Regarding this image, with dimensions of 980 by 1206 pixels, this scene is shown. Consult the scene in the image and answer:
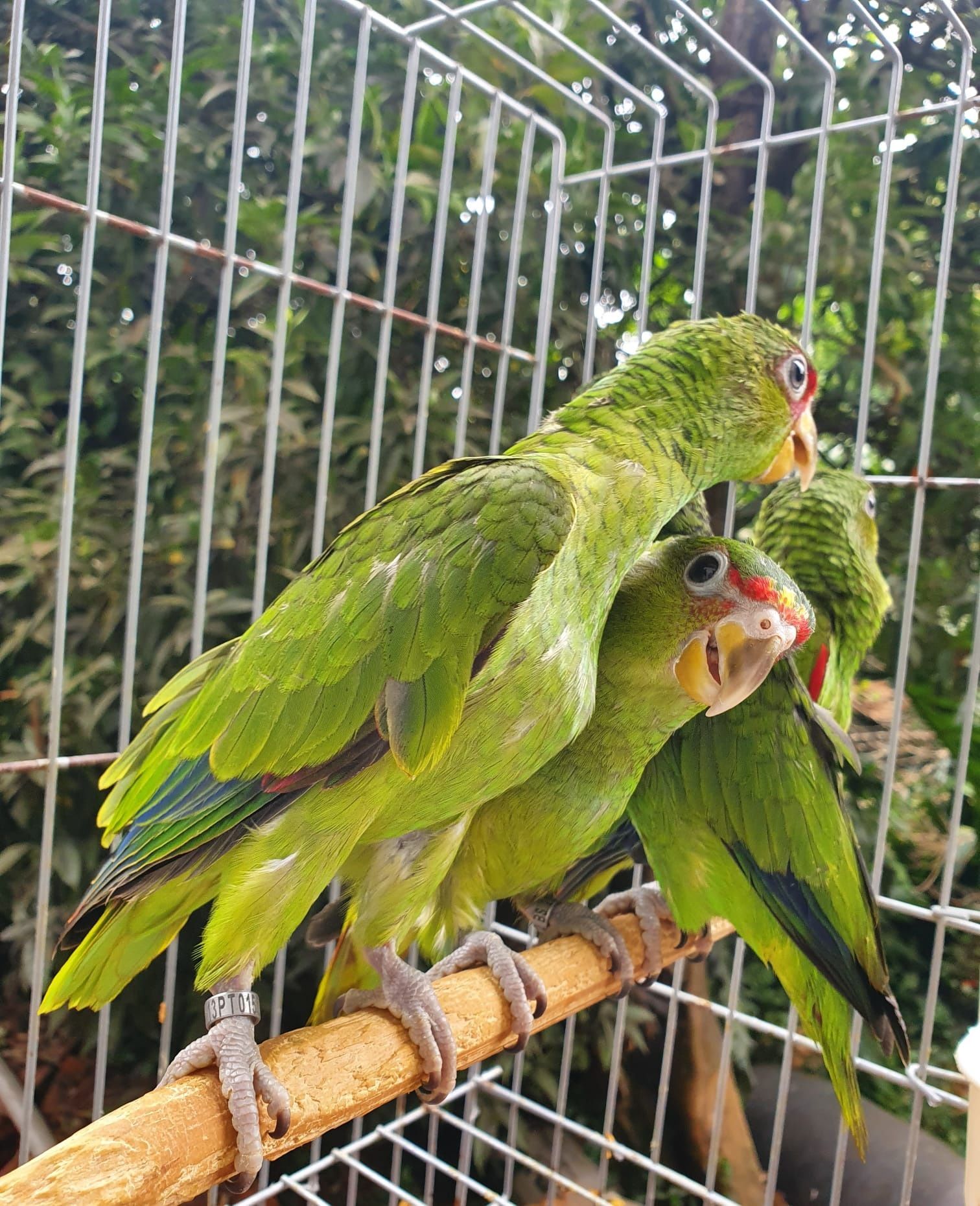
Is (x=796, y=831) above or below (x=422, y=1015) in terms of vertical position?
above

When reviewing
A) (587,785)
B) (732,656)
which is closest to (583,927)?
(587,785)

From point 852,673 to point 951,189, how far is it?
604mm

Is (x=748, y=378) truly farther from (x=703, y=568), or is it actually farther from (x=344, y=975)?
(x=344, y=975)

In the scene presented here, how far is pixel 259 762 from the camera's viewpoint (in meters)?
0.68

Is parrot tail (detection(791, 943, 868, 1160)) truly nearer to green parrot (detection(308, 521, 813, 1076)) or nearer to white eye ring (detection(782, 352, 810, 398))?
green parrot (detection(308, 521, 813, 1076))

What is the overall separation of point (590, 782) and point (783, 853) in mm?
196

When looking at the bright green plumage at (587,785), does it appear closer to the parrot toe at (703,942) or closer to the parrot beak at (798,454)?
the parrot beak at (798,454)

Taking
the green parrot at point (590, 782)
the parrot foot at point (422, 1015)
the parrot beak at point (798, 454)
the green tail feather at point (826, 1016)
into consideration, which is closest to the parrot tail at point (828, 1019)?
the green tail feather at point (826, 1016)

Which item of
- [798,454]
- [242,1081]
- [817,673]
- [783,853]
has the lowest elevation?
[242,1081]

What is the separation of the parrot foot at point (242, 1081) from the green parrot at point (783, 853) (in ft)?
1.45

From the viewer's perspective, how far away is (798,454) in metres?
0.93

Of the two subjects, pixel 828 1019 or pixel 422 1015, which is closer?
pixel 422 1015

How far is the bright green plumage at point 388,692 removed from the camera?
25.4 inches

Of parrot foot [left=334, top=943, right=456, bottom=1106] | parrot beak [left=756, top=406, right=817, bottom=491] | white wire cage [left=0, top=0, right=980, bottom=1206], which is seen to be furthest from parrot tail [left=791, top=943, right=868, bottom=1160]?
parrot beak [left=756, top=406, right=817, bottom=491]
